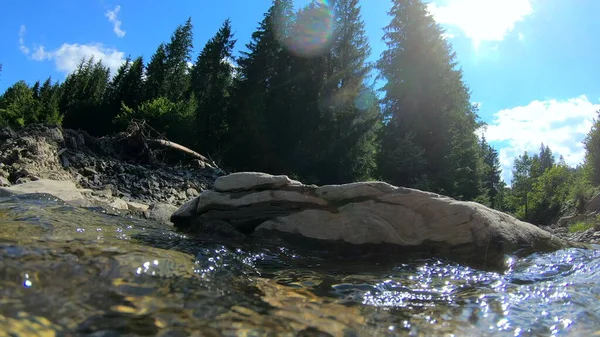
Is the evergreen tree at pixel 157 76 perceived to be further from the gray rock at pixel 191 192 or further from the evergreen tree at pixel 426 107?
the gray rock at pixel 191 192

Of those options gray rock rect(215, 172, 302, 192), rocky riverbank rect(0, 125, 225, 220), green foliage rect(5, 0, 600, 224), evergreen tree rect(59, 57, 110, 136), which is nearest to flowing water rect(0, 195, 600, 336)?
gray rock rect(215, 172, 302, 192)

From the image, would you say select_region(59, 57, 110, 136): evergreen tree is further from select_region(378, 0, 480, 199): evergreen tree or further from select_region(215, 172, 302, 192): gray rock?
select_region(215, 172, 302, 192): gray rock

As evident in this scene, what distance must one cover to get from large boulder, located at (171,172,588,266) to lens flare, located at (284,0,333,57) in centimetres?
1851

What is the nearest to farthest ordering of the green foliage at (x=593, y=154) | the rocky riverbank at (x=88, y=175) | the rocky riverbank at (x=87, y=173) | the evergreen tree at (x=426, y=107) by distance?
the rocky riverbank at (x=88, y=175) < the rocky riverbank at (x=87, y=173) < the evergreen tree at (x=426, y=107) < the green foliage at (x=593, y=154)

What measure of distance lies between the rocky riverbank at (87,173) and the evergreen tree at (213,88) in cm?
1016

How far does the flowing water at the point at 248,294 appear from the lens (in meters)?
2.02

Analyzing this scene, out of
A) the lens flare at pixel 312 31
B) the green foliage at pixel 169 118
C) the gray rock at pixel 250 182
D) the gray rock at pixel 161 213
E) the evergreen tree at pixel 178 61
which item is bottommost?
the gray rock at pixel 161 213

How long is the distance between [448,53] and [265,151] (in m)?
13.4

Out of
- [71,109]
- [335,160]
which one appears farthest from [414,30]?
[71,109]

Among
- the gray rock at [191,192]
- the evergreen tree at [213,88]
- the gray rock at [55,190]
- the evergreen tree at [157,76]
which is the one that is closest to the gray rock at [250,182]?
the gray rock at [55,190]

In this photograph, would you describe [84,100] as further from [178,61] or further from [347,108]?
[347,108]

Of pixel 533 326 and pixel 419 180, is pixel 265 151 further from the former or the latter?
pixel 533 326

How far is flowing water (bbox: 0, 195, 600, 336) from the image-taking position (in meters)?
2.02

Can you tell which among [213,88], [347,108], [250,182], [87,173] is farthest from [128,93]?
[250,182]
